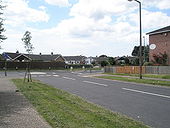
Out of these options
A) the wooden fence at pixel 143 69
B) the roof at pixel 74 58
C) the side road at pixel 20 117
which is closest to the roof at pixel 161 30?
the wooden fence at pixel 143 69

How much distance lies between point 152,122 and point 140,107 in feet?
8.07

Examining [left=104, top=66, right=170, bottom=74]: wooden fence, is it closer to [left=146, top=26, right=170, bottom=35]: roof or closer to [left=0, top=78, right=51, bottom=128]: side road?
[left=146, top=26, right=170, bottom=35]: roof

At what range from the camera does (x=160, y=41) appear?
43188 millimetres

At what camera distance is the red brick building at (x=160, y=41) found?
137ft

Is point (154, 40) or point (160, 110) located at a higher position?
point (154, 40)

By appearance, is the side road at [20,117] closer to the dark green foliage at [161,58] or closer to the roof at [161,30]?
the dark green foliage at [161,58]

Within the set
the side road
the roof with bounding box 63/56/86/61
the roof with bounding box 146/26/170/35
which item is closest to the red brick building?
the roof with bounding box 146/26/170/35

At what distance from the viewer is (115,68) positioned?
41.8m

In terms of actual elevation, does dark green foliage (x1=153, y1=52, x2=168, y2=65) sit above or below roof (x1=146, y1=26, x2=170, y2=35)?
below

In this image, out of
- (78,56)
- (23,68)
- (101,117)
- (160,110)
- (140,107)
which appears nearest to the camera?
(101,117)

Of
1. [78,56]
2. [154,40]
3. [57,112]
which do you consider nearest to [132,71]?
[154,40]

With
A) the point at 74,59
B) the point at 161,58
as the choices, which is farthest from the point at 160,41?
the point at 74,59

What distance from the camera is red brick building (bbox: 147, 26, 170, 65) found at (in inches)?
1639

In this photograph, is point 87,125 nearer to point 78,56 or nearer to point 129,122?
point 129,122
